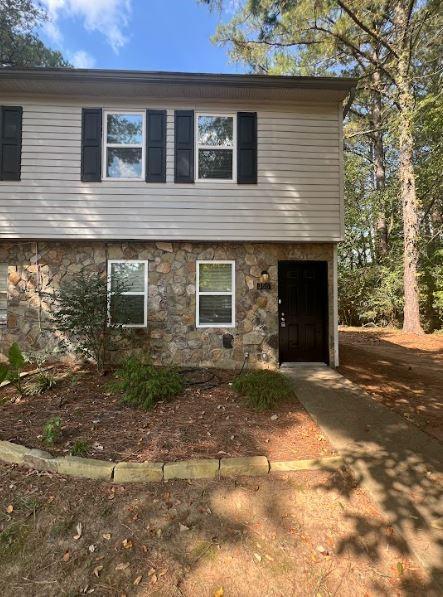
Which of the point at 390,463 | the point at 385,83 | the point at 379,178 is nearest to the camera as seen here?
the point at 390,463

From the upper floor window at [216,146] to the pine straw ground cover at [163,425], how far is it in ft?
13.8

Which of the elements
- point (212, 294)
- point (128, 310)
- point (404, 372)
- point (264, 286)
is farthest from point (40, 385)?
point (404, 372)

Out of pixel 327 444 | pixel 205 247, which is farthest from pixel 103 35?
pixel 327 444

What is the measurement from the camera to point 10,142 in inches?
254

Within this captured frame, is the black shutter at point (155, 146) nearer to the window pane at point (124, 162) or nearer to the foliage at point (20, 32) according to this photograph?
the window pane at point (124, 162)

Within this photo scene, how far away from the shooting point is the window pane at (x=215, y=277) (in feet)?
22.2

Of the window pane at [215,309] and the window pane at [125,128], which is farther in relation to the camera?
the window pane at [215,309]

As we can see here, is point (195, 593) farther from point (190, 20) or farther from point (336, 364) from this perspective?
point (190, 20)

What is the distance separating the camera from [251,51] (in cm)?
1185

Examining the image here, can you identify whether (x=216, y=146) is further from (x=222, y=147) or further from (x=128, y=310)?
(x=128, y=310)

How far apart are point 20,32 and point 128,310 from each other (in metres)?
12.4

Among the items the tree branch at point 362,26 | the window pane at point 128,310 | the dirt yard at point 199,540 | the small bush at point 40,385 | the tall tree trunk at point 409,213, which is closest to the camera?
the dirt yard at point 199,540

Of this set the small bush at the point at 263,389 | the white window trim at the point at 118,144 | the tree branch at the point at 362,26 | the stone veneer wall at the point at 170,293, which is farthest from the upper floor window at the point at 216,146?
the tree branch at the point at 362,26

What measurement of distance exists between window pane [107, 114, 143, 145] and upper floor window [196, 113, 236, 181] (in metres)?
1.17
